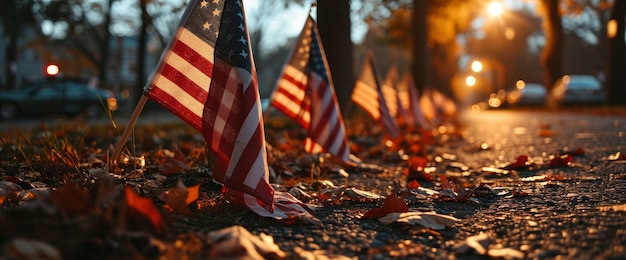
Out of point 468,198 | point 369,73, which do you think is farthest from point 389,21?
point 468,198

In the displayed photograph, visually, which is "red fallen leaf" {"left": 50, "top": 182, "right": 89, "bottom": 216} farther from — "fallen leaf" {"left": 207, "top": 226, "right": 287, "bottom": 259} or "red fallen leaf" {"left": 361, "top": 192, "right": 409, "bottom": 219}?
"red fallen leaf" {"left": 361, "top": 192, "right": 409, "bottom": 219}

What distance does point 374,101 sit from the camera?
29.7 ft

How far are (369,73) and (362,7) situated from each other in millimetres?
14267

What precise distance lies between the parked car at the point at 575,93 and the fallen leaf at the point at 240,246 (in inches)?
1117

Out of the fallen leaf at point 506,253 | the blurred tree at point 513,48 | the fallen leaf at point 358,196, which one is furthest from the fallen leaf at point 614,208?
the blurred tree at point 513,48

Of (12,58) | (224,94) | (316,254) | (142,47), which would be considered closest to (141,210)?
(316,254)

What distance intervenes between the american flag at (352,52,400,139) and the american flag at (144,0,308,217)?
5224 millimetres

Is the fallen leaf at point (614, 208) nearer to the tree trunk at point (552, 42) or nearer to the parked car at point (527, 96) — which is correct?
the tree trunk at point (552, 42)

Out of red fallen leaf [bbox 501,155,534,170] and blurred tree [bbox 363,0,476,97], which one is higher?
blurred tree [bbox 363,0,476,97]

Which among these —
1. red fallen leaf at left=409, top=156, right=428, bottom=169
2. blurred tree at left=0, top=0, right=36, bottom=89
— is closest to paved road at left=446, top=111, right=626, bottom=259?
red fallen leaf at left=409, top=156, right=428, bottom=169

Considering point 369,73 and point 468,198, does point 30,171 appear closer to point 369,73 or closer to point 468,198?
point 468,198

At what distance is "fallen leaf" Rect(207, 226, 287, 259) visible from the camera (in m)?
2.45

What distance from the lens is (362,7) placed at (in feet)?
76.3

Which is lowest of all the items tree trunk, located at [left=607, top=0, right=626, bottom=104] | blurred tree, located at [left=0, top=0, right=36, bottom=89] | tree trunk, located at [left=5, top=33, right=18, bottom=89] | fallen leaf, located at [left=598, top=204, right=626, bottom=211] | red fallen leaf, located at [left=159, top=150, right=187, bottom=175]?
tree trunk, located at [left=5, top=33, right=18, bottom=89]
